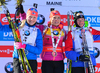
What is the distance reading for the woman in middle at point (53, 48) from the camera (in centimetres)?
246

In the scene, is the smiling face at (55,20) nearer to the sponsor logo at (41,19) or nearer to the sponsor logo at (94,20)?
the sponsor logo at (41,19)

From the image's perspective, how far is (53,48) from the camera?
2484mm

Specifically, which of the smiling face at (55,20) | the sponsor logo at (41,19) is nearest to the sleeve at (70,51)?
the smiling face at (55,20)

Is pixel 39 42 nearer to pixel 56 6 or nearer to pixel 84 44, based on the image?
pixel 84 44

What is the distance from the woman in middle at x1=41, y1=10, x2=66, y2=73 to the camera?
8.05 feet

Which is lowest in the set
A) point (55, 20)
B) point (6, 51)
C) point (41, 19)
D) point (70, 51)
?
point (6, 51)

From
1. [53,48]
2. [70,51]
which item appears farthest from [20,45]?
[70,51]

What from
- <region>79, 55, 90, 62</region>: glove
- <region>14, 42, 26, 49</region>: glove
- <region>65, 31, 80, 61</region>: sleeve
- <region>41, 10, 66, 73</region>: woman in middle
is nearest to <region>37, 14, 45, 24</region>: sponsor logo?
<region>41, 10, 66, 73</region>: woman in middle

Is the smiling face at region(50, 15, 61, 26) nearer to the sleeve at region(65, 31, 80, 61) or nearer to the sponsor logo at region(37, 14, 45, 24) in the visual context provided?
the sleeve at region(65, 31, 80, 61)

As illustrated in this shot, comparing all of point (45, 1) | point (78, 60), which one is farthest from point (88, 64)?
point (45, 1)

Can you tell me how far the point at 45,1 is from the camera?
11.5ft

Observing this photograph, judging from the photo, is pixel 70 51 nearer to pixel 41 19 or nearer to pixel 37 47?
pixel 37 47

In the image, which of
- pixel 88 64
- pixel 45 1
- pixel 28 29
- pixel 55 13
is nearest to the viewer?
pixel 88 64

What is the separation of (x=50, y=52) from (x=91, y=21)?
1.72m
